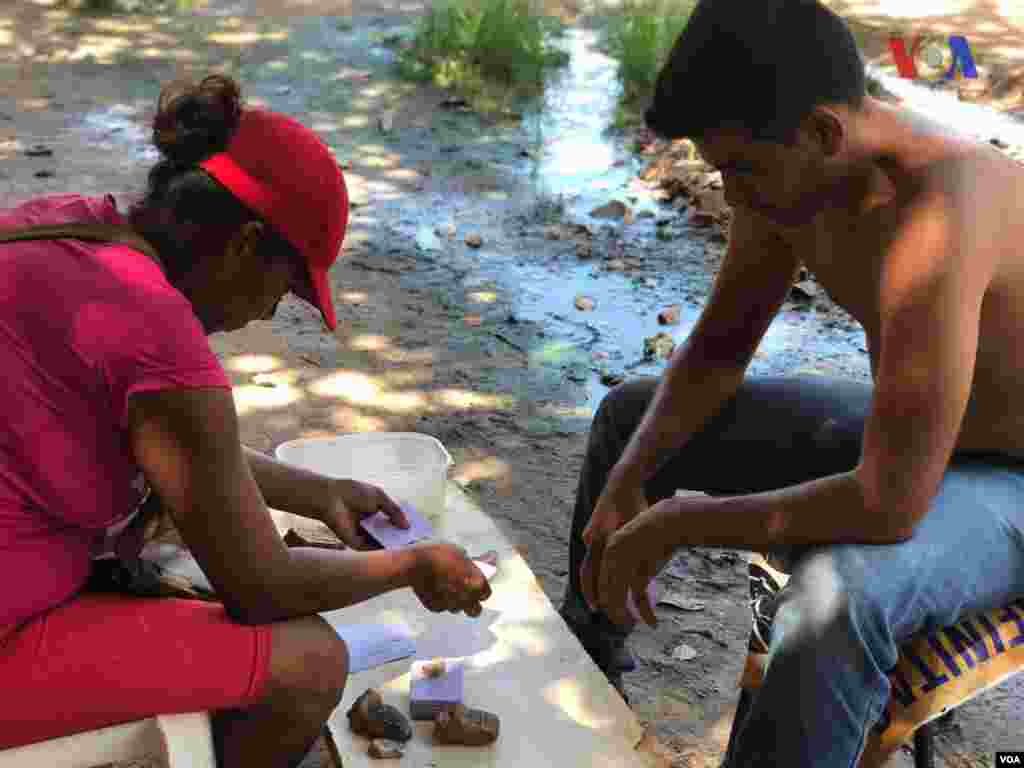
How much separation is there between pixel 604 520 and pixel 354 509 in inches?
20.0

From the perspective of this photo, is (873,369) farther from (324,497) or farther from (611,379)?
(611,379)

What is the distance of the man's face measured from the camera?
2053mm

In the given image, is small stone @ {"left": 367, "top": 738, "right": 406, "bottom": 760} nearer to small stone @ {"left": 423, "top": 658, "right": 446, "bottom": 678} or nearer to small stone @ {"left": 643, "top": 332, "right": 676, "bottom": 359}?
small stone @ {"left": 423, "top": 658, "right": 446, "bottom": 678}

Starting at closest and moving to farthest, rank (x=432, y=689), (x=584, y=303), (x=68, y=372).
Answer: (x=68, y=372)
(x=432, y=689)
(x=584, y=303)

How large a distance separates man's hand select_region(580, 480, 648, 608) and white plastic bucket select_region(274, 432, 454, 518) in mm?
505

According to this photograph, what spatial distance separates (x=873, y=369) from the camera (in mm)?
2248

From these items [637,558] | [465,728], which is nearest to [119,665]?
[465,728]

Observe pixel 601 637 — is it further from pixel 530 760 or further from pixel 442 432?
pixel 442 432

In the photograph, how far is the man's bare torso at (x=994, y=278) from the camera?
2.11 meters

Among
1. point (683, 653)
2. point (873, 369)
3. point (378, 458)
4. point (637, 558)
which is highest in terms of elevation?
point (873, 369)

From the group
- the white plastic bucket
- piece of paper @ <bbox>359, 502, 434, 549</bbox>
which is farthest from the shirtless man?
A: the white plastic bucket

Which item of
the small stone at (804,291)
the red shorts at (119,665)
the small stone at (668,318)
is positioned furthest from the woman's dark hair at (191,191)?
the small stone at (804,291)

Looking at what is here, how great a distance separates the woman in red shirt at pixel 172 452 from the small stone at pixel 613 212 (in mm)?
3400

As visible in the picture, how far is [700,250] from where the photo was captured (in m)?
5.11
